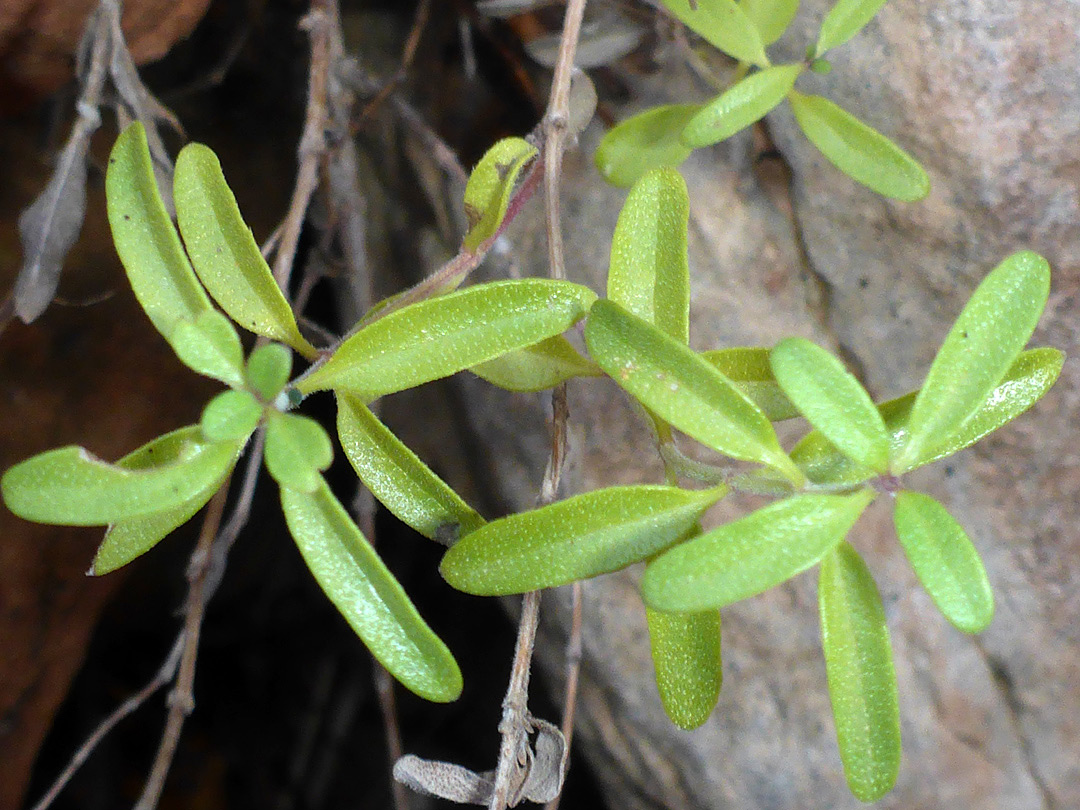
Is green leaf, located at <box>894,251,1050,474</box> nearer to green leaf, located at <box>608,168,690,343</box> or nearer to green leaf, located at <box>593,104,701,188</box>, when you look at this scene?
green leaf, located at <box>608,168,690,343</box>

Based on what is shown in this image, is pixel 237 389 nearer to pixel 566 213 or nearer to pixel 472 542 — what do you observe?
pixel 472 542

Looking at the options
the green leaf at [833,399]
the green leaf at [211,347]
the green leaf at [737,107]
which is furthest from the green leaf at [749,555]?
the green leaf at [737,107]

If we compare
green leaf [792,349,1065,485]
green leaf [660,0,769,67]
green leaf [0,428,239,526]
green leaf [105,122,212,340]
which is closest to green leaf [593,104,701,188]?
green leaf [660,0,769,67]

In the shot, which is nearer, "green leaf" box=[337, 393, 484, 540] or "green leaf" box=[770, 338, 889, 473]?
"green leaf" box=[770, 338, 889, 473]

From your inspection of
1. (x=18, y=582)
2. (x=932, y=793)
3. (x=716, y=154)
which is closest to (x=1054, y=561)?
(x=932, y=793)

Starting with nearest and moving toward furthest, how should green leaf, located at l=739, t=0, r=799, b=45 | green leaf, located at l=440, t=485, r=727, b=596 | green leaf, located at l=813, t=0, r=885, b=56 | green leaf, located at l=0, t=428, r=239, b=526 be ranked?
1. green leaf, located at l=0, t=428, r=239, b=526
2. green leaf, located at l=440, t=485, r=727, b=596
3. green leaf, located at l=813, t=0, r=885, b=56
4. green leaf, located at l=739, t=0, r=799, b=45

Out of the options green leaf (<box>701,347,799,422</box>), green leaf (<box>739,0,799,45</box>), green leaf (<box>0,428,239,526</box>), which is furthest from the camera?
green leaf (<box>739,0,799,45</box>)
